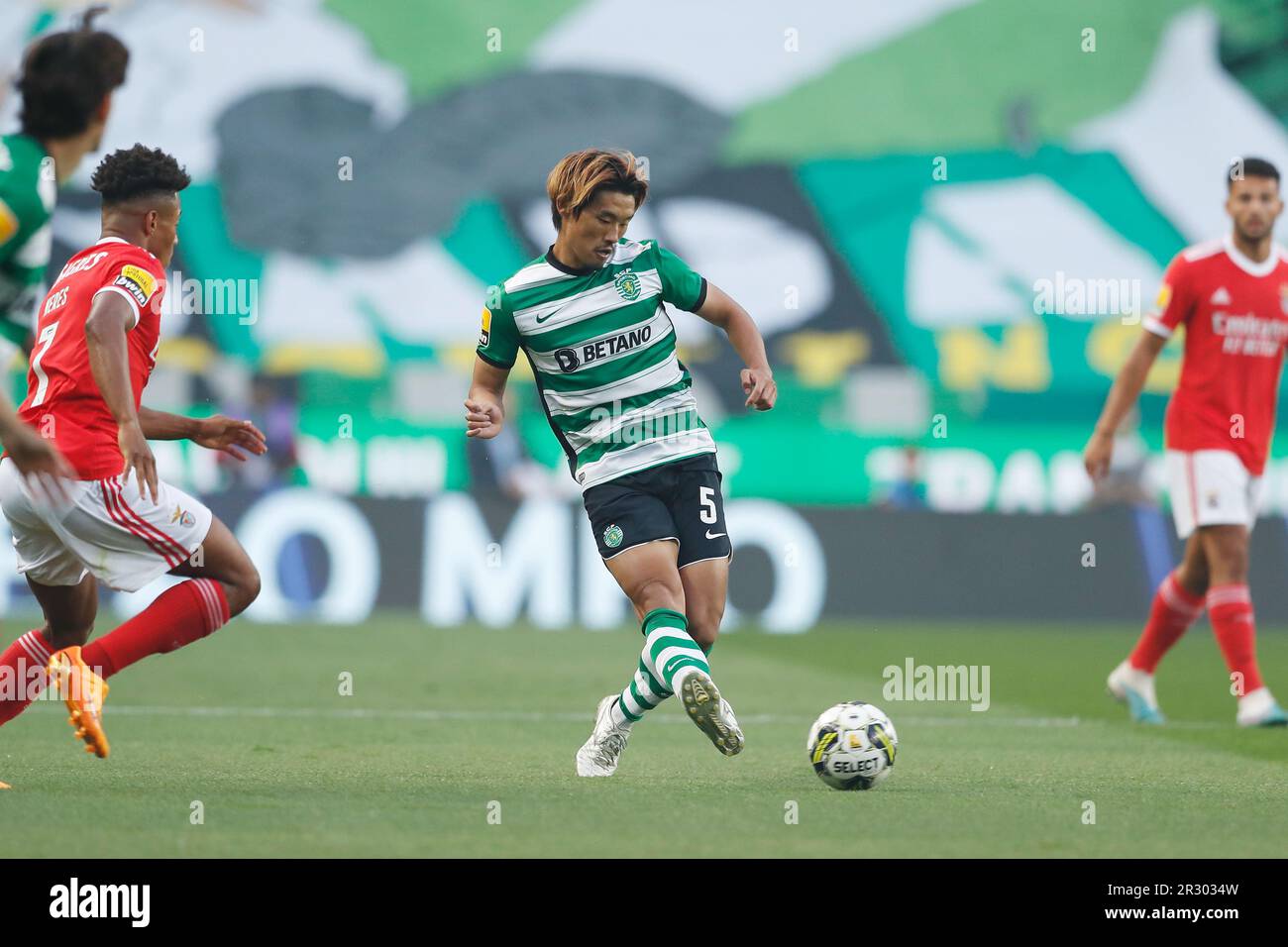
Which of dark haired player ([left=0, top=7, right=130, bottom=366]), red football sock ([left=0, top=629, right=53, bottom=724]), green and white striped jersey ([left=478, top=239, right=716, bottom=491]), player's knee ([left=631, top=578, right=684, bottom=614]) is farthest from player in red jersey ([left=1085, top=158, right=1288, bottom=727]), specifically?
dark haired player ([left=0, top=7, right=130, bottom=366])

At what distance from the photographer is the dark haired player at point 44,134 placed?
17.6 feet

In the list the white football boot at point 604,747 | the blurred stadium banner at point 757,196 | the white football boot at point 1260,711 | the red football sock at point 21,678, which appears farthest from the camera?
the blurred stadium banner at point 757,196

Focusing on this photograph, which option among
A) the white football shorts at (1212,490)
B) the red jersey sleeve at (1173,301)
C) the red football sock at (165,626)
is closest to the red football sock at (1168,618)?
the white football shorts at (1212,490)

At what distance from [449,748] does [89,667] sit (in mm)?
1980

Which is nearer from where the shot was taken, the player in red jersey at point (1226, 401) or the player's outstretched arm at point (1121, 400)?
the player's outstretched arm at point (1121, 400)

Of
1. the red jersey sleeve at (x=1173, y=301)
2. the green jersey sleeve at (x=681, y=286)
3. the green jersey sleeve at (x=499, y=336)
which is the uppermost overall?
the red jersey sleeve at (x=1173, y=301)

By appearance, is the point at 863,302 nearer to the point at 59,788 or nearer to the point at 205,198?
the point at 205,198

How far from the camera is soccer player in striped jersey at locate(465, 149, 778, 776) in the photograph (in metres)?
6.51

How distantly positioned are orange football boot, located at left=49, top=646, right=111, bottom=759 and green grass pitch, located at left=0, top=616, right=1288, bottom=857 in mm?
202

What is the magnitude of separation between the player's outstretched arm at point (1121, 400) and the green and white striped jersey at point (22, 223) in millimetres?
5011

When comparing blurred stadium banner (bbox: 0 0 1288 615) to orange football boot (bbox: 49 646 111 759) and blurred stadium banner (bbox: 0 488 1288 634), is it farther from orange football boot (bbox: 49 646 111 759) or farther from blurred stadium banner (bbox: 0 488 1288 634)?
orange football boot (bbox: 49 646 111 759)

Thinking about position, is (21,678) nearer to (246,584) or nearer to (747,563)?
(246,584)

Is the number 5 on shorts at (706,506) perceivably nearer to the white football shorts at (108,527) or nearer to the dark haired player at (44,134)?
the white football shorts at (108,527)

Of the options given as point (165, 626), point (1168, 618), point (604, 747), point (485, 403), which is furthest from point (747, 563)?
point (165, 626)
